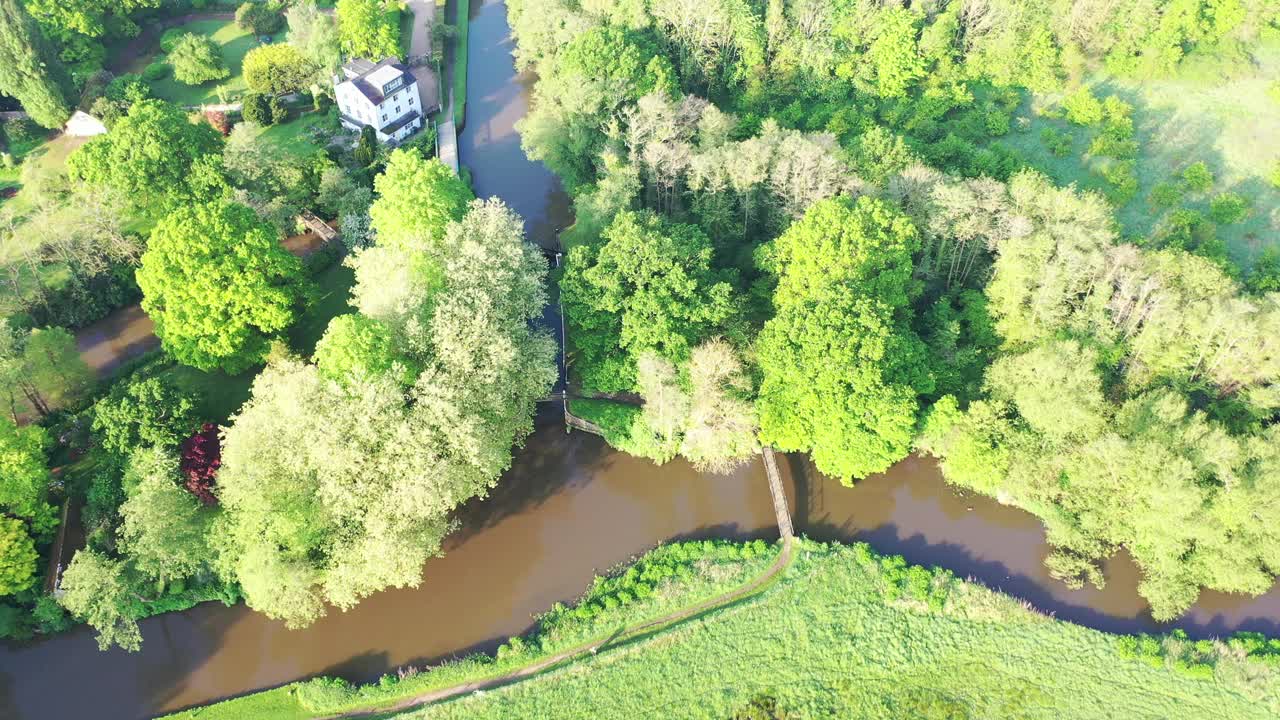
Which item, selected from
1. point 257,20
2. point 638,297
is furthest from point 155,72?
point 638,297

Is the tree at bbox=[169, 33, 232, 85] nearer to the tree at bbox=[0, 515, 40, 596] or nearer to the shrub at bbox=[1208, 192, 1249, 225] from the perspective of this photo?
the tree at bbox=[0, 515, 40, 596]

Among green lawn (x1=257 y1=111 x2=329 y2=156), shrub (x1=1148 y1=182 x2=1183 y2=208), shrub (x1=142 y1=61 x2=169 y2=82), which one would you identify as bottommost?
shrub (x1=1148 y1=182 x2=1183 y2=208)

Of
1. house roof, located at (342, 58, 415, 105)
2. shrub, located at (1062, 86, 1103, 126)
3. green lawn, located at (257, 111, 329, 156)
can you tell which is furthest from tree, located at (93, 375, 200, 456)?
shrub, located at (1062, 86, 1103, 126)

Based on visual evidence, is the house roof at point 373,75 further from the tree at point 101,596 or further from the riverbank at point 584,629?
the riverbank at point 584,629

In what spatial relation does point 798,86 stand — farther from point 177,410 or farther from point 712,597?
point 177,410

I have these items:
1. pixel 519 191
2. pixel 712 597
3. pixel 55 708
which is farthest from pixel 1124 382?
pixel 55 708

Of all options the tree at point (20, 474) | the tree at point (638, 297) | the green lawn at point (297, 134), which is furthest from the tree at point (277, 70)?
the tree at point (638, 297)

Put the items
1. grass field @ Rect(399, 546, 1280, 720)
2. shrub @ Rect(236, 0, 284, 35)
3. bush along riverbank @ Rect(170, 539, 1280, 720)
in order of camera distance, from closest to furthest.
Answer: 1. grass field @ Rect(399, 546, 1280, 720)
2. bush along riverbank @ Rect(170, 539, 1280, 720)
3. shrub @ Rect(236, 0, 284, 35)
